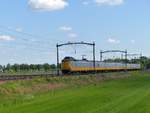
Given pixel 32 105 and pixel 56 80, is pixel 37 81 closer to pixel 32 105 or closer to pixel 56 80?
→ pixel 56 80

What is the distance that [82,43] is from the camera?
314 ft

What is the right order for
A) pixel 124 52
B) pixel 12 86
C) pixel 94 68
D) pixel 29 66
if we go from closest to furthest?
pixel 12 86 → pixel 94 68 → pixel 124 52 → pixel 29 66

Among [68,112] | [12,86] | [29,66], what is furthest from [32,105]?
[29,66]

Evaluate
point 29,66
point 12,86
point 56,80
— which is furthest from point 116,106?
point 29,66

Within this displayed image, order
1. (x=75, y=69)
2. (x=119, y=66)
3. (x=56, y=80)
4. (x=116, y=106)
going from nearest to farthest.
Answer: (x=116, y=106), (x=56, y=80), (x=75, y=69), (x=119, y=66)

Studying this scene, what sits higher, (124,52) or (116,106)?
(124,52)

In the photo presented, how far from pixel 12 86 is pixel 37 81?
9779 mm

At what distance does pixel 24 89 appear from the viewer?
4900 centimetres

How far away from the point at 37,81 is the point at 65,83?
7.91 meters

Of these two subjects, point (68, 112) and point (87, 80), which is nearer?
point (68, 112)

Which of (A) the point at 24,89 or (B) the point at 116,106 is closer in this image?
(B) the point at 116,106

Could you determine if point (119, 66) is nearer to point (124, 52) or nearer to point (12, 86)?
point (124, 52)

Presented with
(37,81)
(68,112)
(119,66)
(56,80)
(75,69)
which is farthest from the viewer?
(119,66)

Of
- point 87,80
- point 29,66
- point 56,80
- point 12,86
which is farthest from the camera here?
point 29,66
